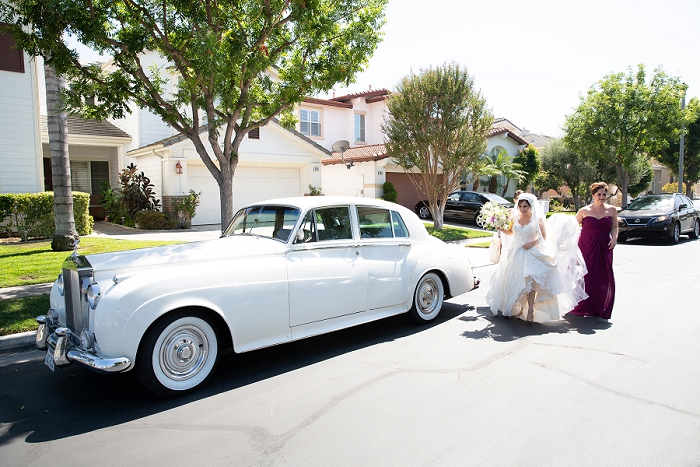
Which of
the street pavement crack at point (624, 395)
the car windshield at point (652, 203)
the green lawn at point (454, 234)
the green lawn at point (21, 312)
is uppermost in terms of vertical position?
the car windshield at point (652, 203)

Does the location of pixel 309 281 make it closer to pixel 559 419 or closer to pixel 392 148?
pixel 559 419

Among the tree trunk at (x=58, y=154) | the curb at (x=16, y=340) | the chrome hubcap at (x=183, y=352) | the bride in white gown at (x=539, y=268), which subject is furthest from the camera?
the tree trunk at (x=58, y=154)

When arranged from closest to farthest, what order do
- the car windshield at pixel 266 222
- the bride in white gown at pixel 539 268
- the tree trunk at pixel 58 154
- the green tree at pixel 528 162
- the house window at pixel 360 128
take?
the car windshield at pixel 266 222 → the bride in white gown at pixel 539 268 → the tree trunk at pixel 58 154 → the house window at pixel 360 128 → the green tree at pixel 528 162

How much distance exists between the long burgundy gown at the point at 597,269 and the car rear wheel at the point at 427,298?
2.04 metres

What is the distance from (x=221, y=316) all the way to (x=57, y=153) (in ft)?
27.4

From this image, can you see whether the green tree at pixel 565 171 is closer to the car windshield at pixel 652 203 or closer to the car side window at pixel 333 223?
the car windshield at pixel 652 203

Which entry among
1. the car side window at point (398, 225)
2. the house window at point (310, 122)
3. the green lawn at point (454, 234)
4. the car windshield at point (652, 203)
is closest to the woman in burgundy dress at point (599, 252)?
the car side window at point (398, 225)

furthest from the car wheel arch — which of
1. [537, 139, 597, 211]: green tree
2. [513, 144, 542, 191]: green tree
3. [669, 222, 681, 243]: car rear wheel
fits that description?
[537, 139, 597, 211]: green tree

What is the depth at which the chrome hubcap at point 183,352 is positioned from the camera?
4055mm

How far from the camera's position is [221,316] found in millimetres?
4254

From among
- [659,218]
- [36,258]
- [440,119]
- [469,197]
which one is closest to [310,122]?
[469,197]

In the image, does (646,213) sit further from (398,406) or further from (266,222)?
(398,406)

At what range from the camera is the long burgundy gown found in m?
6.38

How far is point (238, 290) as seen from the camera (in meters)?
4.37
